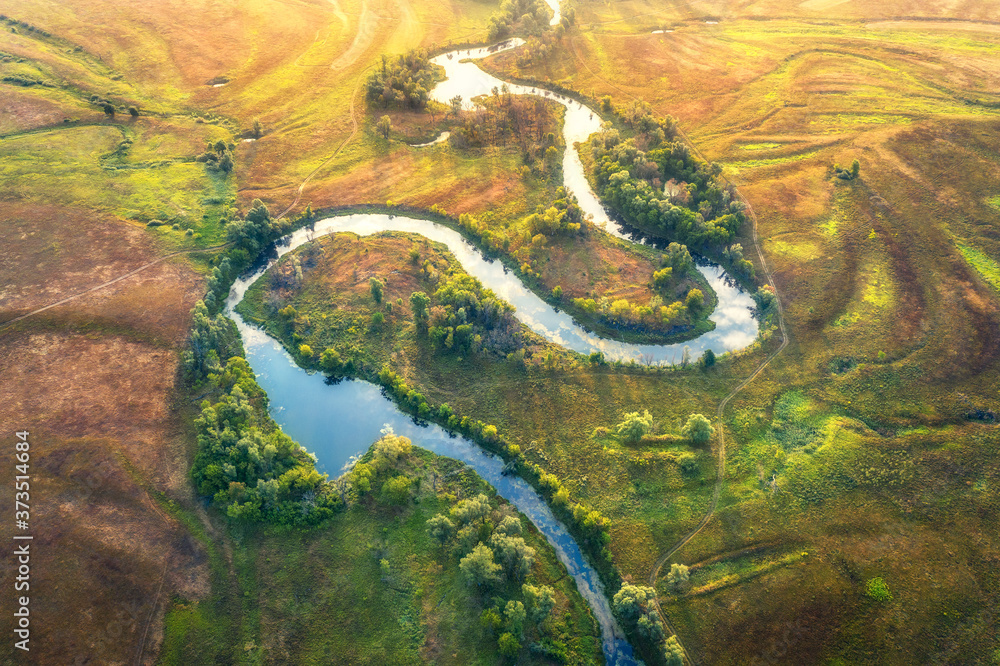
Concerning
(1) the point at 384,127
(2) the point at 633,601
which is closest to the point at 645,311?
(2) the point at 633,601

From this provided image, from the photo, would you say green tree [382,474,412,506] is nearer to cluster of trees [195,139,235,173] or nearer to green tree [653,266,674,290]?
green tree [653,266,674,290]

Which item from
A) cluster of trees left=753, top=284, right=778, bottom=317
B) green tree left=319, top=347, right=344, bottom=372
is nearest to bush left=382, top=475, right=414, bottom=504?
green tree left=319, top=347, right=344, bottom=372

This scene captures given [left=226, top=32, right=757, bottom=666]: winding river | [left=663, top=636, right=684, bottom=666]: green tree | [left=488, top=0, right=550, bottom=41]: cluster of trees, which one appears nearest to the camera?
[left=663, top=636, right=684, bottom=666]: green tree

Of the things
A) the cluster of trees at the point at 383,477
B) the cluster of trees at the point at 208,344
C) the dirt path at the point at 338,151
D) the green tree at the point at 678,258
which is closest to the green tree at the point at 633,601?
the cluster of trees at the point at 383,477

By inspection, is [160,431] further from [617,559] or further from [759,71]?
[759,71]

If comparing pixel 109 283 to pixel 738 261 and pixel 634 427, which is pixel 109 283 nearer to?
pixel 634 427

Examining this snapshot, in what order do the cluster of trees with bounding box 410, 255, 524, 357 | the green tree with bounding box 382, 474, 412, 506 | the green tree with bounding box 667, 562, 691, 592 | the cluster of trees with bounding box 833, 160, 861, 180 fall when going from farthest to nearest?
the cluster of trees with bounding box 833, 160, 861, 180, the cluster of trees with bounding box 410, 255, 524, 357, the green tree with bounding box 382, 474, 412, 506, the green tree with bounding box 667, 562, 691, 592

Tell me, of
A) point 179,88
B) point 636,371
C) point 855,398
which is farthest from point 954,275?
point 179,88
